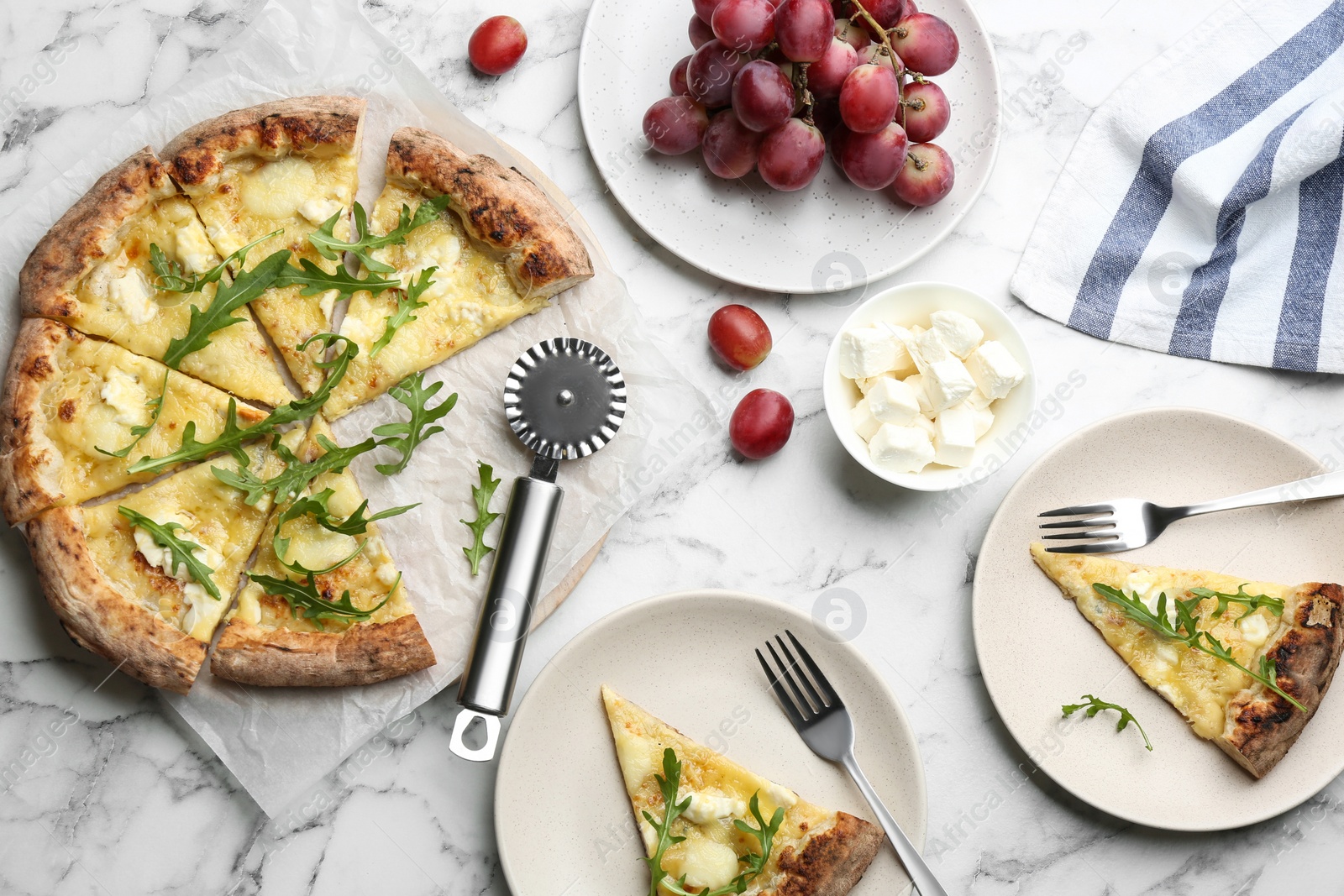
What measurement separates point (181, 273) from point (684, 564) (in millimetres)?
1758

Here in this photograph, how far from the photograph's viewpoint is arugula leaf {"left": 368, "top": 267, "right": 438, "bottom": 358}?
266cm

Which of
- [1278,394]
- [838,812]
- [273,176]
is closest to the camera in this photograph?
[838,812]

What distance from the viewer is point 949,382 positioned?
2561 millimetres

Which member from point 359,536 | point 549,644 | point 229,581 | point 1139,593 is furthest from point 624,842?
point 1139,593

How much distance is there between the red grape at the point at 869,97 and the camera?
253 cm

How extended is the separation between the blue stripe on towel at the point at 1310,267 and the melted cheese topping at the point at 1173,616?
0.77 m

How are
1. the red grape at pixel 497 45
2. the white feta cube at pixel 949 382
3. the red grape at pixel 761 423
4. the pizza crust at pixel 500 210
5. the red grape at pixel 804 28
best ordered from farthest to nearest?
the red grape at pixel 497 45
the red grape at pixel 761 423
the pizza crust at pixel 500 210
the white feta cube at pixel 949 382
the red grape at pixel 804 28

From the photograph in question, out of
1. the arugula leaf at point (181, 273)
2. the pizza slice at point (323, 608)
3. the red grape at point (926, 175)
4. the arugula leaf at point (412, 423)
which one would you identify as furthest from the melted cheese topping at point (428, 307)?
the red grape at point (926, 175)

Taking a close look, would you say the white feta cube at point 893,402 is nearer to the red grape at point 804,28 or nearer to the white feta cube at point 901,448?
the white feta cube at point 901,448

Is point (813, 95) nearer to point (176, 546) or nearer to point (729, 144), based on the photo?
point (729, 144)

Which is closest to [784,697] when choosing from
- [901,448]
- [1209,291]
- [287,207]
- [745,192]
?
[901,448]

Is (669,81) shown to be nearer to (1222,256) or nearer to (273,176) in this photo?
(273,176)

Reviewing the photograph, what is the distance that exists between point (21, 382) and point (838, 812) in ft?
8.57

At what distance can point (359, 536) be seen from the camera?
2693mm
